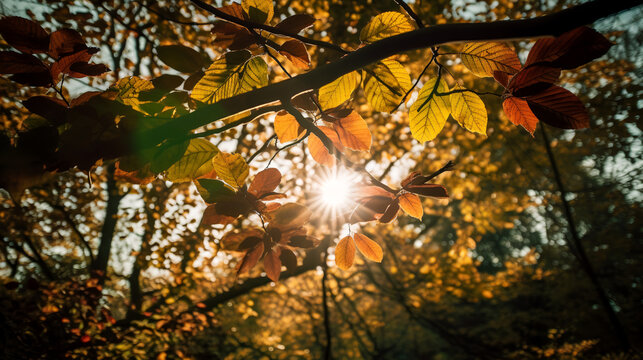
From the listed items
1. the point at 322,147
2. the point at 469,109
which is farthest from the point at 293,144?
the point at 469,109

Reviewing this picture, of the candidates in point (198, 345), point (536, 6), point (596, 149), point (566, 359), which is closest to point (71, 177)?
point (198, 345)

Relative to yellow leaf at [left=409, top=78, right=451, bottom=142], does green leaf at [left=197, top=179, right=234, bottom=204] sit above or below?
below

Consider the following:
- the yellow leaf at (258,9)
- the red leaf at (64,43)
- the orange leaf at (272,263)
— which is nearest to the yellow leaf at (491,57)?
the yellow leaf at (258,9)

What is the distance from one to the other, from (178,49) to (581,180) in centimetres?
1608

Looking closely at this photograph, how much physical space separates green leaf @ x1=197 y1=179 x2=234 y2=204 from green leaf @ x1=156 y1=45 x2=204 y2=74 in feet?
0.99

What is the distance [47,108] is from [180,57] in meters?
0.31

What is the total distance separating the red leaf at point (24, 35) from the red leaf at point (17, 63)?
2 cm

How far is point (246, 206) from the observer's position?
75 centimetres

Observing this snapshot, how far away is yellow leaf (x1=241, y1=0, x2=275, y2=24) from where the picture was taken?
2.41ft

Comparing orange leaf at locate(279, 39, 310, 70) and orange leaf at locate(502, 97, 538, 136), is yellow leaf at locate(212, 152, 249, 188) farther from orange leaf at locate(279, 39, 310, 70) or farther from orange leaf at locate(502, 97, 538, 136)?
orange leaf at locate(502, 97, 538, 136)

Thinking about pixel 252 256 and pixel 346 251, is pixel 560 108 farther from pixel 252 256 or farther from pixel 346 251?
pixel 252 256

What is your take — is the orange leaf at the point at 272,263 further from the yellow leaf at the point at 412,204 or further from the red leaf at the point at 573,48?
the red leaf at the point at 573,48

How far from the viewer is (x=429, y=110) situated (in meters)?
0.78

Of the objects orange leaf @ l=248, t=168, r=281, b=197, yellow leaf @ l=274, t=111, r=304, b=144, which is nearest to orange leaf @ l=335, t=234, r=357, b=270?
orange leaf @ l=248, t=168, r=281, b=197
